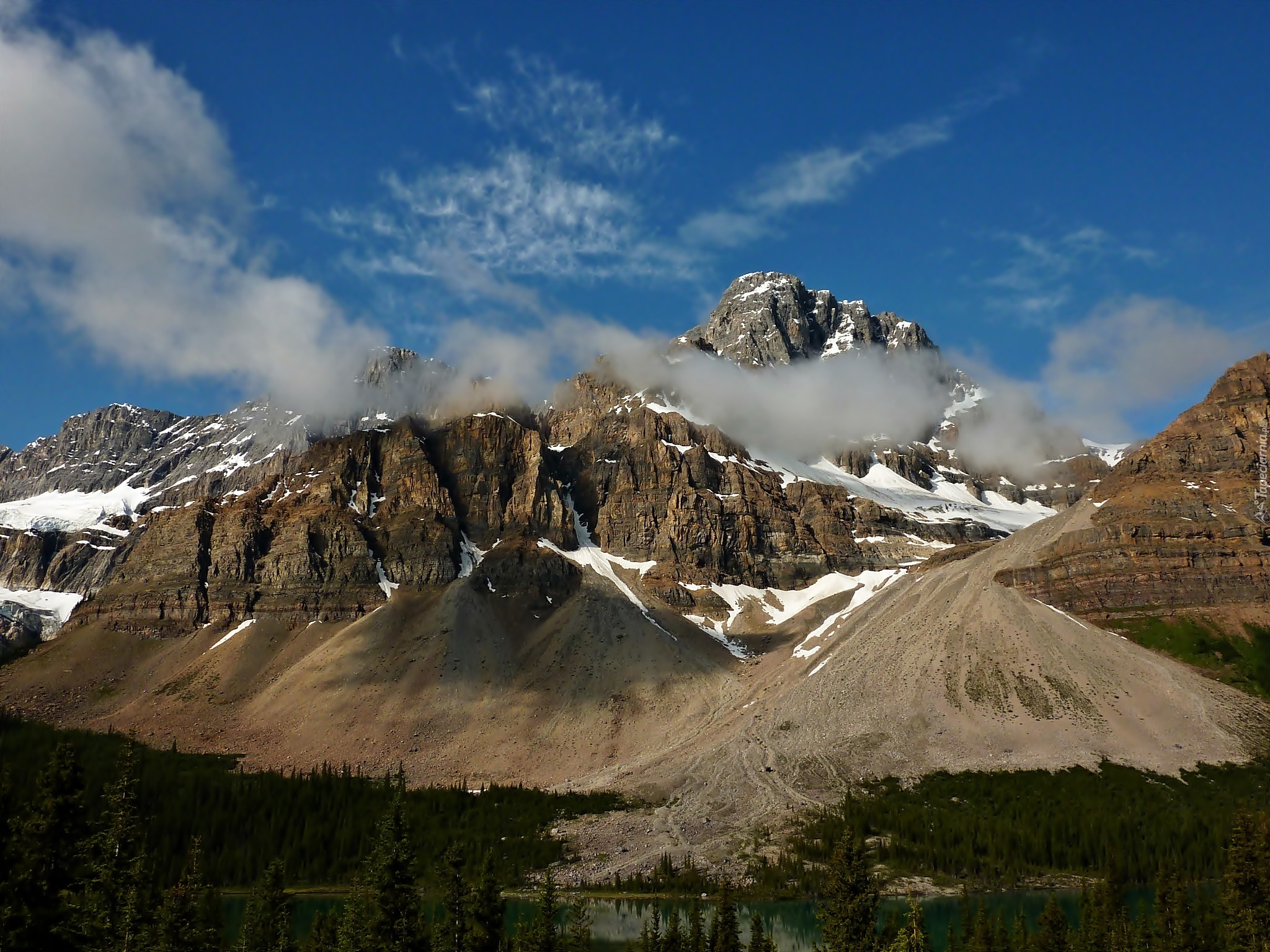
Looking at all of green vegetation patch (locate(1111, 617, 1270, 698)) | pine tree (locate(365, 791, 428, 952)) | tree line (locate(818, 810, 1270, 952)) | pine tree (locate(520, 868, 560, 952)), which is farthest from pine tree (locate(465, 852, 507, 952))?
green vegetation patch (locate(1111, 617, 1270, 698))

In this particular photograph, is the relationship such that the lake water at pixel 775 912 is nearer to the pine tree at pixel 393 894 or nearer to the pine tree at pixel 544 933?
the pine tree at pixel 544 933

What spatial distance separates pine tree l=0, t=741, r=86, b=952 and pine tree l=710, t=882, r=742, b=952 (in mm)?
39355

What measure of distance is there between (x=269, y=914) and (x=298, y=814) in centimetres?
8791

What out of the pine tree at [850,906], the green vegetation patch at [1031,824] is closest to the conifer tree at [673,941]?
the pine tree at [850,906]

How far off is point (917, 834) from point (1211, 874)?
118 ft

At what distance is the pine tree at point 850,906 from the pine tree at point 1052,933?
3920 centimetres

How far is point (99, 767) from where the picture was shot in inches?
5487

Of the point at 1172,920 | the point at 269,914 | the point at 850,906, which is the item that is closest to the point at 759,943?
the point at 850,906

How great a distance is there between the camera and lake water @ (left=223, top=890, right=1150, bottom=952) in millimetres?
103562

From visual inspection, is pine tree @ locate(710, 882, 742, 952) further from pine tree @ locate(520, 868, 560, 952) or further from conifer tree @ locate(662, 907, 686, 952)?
pine tree @ locate(520, 868, 560, 952)

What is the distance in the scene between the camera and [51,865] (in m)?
37.2

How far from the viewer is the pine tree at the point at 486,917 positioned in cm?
5731

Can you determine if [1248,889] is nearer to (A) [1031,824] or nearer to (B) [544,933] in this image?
(B) [544,933]

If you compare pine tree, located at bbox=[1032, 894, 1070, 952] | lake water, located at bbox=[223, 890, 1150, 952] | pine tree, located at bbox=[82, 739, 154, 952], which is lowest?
lake water, located at bbox=[223, 890, 1150, 952]
